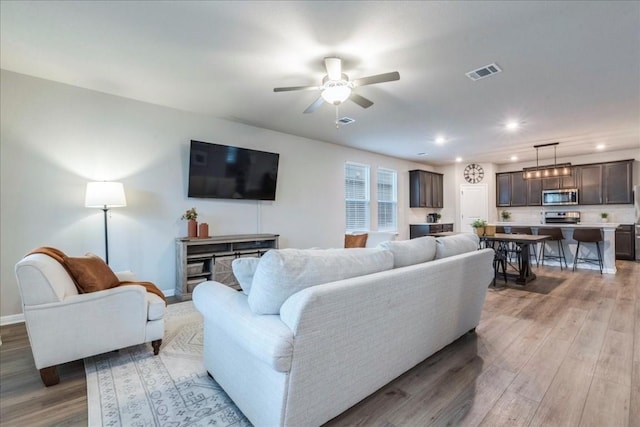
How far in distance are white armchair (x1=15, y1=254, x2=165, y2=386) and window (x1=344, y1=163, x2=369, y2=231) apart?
4.76m

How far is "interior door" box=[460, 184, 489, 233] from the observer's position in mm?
8344

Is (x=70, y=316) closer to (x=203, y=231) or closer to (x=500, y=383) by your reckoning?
(x=203, y=231)

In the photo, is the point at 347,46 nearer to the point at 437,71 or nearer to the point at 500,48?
the point at 437,71

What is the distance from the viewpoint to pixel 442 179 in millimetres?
8766

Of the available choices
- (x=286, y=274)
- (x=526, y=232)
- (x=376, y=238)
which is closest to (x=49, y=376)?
(x=286, y=274)

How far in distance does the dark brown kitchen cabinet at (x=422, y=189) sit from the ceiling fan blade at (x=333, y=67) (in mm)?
5631

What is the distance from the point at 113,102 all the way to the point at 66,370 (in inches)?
121

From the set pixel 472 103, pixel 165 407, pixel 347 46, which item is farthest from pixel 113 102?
pixel 472 103

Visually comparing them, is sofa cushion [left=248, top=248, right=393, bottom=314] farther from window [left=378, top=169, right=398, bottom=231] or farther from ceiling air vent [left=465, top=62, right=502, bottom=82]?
window [left=378, top=169, right=398, bottom=231]

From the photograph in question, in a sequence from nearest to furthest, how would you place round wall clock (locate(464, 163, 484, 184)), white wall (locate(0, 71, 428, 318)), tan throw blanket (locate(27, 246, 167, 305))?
tan throw blanket (locate(27, 246, 167, 305)) < white wall (locate(0, 71, 428, 318)) < round wall clock (locate(464, 163, 484, 184))

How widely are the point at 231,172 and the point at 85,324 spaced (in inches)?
114

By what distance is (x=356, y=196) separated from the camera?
679 cm

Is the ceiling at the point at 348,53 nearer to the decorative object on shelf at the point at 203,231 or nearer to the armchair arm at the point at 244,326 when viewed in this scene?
the decorative object on shelf at the point at 203,231

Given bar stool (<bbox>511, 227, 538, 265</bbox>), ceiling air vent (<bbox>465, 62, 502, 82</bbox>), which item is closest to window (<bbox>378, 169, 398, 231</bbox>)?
bar stool (<bbox>511, 227, 538, 265</bbox>)
